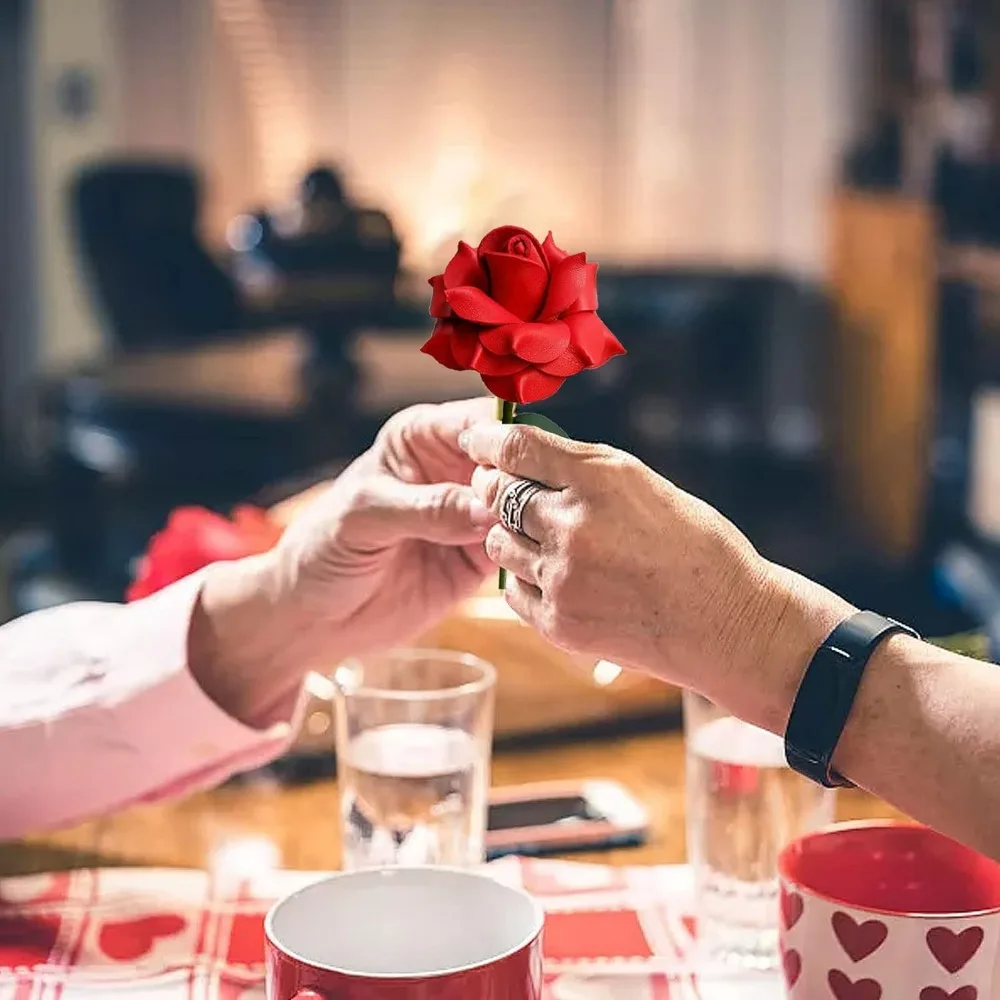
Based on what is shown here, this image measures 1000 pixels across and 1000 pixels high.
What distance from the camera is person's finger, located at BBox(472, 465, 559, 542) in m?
0.68

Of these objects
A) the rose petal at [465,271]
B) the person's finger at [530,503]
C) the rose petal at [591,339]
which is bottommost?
the person's finger at [530,503]

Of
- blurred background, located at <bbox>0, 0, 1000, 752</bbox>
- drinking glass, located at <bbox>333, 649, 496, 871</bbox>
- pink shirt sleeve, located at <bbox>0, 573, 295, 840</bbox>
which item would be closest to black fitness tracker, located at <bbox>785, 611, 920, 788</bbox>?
drinking glass, located at <bbox>333, 649, 496, 871</bbox>

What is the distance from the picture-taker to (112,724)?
2.96ft

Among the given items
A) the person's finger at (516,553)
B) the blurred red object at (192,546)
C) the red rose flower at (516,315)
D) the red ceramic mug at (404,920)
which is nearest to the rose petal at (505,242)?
the red rose flower at (516,315)

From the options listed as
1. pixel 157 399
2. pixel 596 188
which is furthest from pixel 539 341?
pixel 596 188

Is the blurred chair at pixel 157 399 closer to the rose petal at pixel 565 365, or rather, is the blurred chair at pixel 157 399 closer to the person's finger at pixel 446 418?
the person's finger at pixel 446 418

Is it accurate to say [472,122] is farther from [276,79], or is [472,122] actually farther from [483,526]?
[483,526]

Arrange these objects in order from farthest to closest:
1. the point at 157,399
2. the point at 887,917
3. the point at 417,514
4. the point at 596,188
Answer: the point at 596,188
the point at 157,399
the point at 417,514
the point at 887,917

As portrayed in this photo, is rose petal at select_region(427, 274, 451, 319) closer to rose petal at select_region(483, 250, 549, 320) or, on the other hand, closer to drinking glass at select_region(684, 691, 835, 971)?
rose petal at select_region(483, 250, 549, 320)

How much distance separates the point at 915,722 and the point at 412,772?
321 millimetres

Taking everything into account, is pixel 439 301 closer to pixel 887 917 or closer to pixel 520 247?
pixel 520 247

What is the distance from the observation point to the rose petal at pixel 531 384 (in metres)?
0.68

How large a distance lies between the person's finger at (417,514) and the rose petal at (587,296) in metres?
0.14

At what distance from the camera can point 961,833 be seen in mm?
624
